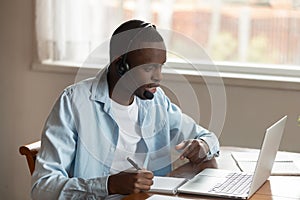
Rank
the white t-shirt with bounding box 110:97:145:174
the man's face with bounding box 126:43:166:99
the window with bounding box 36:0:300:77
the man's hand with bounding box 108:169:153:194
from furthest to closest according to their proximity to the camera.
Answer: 1. the window with bounding box 36:0:300:77
2. the white t-shirt with bounding box 110:97:145:174
3. the man's face with bounding box 126:43:166:99
4. the man's hand with bounding box 108:169:153:194

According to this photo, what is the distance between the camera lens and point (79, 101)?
1881 millimetres

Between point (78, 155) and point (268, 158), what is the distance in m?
0.54

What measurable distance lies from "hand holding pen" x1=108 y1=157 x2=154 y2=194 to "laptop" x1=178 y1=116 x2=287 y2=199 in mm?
120

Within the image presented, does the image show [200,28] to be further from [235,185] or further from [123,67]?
[235,185]

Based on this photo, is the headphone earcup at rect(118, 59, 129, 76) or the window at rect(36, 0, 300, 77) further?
the window at rect(36, 0, 300, 77)

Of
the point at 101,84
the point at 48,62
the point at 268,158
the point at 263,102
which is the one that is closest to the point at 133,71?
the point at 101,84

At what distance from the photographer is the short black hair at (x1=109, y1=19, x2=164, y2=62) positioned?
1.85 meters

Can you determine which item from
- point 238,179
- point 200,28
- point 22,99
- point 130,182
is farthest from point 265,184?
point 22,99

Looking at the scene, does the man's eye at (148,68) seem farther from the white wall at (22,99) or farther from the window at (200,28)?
the white wall at (22,99)

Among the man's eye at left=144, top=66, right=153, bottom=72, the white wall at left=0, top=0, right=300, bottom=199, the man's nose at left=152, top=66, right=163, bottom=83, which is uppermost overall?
Result: the man's eye at left=144, top=66, right=153, bottom=72

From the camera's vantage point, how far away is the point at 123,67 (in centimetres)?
187

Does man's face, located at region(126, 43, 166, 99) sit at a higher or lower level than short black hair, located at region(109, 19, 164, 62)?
lower

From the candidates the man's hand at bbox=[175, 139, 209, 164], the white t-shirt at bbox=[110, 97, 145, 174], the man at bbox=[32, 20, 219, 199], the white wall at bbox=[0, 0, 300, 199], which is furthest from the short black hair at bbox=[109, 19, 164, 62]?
the white wall at bbox=[0, 0, 300, 199]

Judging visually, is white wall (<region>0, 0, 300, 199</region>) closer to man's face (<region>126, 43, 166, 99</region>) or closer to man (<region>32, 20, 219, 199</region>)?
man (<region>32, 20, 219, 199</region>)
